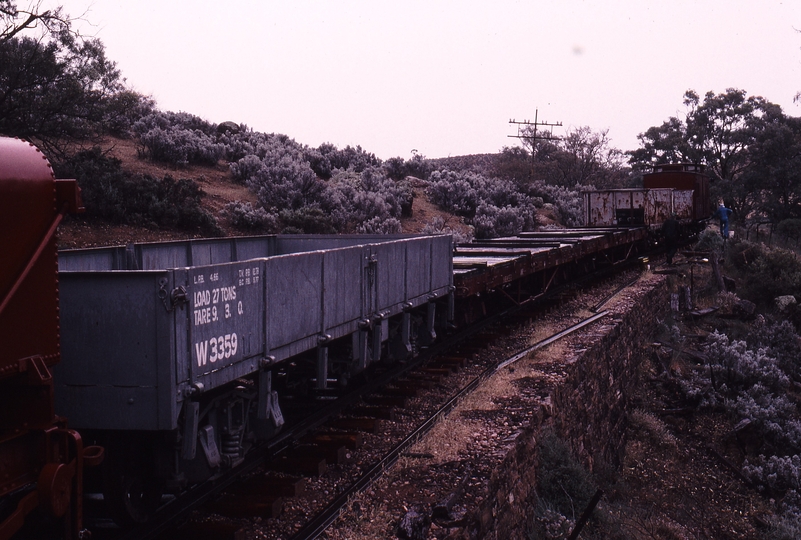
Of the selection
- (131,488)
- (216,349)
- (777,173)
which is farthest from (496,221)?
(131,488)

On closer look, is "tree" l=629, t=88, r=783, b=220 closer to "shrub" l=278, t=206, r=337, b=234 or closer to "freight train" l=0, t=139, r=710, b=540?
"shrub" l=278, t=206, r=337, b=234

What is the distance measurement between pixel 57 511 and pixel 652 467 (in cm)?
1237

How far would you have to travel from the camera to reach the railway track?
548 centimetres

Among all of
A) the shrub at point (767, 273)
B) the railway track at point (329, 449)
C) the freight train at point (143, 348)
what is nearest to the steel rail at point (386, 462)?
the railway track at point (329, 449)

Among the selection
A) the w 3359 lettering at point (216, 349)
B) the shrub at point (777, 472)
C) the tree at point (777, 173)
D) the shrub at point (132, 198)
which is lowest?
the shrub at point (777, 472)

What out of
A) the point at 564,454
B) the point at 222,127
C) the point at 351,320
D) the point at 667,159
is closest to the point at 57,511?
the point at 351,320

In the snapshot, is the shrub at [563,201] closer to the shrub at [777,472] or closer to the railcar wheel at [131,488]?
the shrub at [777,472]

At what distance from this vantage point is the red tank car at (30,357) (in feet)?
12.9

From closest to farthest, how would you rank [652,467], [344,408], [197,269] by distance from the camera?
1. [197,269]
2. [344,408]
3. [652,467]

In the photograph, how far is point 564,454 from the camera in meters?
9.38

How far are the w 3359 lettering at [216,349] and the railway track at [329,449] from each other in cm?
124

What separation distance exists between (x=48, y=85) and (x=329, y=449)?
1786 centimetres

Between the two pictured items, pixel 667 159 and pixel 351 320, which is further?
pixel 667 159

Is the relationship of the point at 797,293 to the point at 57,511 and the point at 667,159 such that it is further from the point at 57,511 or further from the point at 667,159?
the point at 667,159
